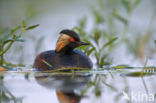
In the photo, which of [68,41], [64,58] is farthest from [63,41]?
[64,58]

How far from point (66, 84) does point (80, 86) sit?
24cm

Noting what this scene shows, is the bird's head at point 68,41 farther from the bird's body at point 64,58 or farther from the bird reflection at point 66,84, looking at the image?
the bird reflection at point 66,84

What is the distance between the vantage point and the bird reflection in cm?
448

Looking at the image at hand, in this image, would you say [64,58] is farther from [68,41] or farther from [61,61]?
[68,41]

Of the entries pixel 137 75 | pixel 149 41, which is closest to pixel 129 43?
pixel 149 41

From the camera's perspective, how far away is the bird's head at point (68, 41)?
7.11 metres

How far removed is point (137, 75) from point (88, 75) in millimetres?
697

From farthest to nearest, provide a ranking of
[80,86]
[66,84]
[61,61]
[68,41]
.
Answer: [68,41] → [61,61] → [66,84] → [80,86]

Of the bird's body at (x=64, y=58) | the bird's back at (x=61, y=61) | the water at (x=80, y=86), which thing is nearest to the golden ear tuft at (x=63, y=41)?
the bird's body at (x=64, y=58)

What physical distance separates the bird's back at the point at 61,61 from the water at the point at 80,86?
0.36m

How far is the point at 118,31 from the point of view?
10.6m

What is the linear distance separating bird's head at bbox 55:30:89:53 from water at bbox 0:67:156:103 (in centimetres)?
69

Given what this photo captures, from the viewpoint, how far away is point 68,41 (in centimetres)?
713

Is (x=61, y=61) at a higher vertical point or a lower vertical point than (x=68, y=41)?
lower
